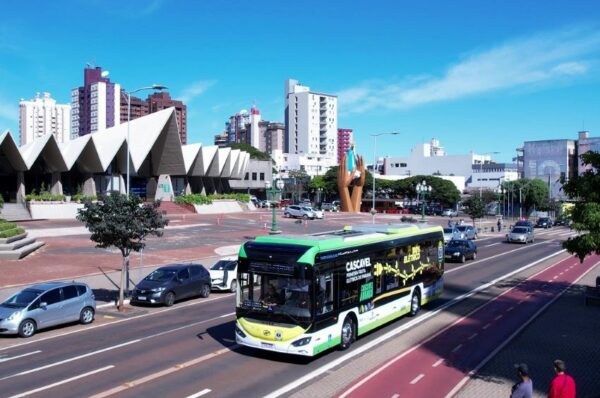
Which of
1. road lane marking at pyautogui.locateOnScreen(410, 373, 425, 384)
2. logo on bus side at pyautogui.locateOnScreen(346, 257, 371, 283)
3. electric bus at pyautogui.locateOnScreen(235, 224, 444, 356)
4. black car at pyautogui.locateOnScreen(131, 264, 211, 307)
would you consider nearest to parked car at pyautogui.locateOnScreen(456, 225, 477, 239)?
black car at pyautogui.locateOnScreen(131, 264, 211, 307)

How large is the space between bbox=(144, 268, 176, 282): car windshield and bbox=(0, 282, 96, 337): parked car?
364 centimetres

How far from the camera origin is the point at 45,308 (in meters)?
17.1

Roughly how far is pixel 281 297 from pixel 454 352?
4892 mm

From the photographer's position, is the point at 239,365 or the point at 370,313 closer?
the point at 239,365

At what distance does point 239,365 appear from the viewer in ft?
43.7

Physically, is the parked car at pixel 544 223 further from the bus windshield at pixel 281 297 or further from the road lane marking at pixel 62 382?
the road lane marking at pixel 62 382

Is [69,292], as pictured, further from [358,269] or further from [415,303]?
[415,303]

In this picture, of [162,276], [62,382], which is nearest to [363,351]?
[62,382]

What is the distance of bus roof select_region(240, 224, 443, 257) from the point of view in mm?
13587

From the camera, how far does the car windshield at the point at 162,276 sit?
73.1ft

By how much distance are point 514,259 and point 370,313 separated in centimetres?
2602

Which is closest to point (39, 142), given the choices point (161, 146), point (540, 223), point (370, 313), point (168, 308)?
point (161, 146)

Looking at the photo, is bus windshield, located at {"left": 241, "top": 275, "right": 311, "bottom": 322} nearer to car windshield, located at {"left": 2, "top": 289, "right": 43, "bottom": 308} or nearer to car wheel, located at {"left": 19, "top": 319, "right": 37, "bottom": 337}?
car wheel, located at {"left": 19, "top": 319, "right": 37, "bottom": 337}

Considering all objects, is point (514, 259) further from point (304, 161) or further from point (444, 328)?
point (304, 161)
